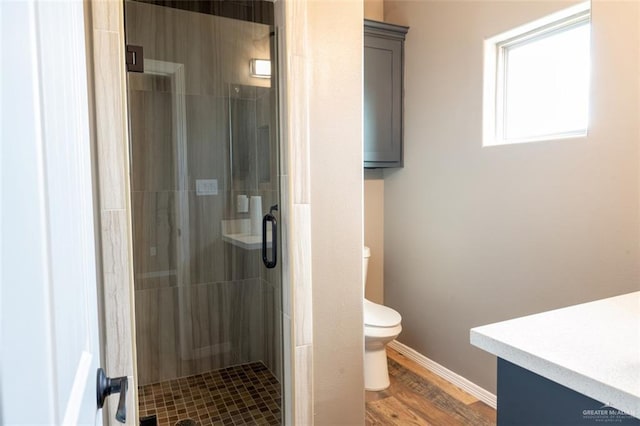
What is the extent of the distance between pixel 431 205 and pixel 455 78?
2.70ft

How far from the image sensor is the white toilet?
2.33 meters

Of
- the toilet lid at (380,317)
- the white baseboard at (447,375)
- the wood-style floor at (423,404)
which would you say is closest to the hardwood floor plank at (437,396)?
the wood-style floor at (423,404)

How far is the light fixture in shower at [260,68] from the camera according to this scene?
6.34 feet

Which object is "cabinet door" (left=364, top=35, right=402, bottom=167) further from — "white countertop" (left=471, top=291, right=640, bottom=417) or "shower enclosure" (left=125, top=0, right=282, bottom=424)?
"white countertop" (left=471, top=291, right=640, bottom=417)

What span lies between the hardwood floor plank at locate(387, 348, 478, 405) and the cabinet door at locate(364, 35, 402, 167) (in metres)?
1.43

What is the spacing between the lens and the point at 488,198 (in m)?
2.26

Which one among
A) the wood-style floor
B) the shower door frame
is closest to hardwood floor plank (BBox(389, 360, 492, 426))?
the wood-style floor

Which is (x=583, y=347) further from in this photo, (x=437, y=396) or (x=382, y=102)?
(x=382, y=102)

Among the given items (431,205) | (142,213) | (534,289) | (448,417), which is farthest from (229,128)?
(448,417)

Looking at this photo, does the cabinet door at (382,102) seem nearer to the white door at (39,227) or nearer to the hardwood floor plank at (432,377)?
the hardwood floor plank at (432,377)

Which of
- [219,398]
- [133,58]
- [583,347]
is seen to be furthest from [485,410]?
[133,58]

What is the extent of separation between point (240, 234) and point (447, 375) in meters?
1.62

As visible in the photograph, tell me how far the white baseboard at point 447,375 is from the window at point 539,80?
4.75ft

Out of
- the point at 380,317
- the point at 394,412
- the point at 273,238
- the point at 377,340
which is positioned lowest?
the point at 394,412
